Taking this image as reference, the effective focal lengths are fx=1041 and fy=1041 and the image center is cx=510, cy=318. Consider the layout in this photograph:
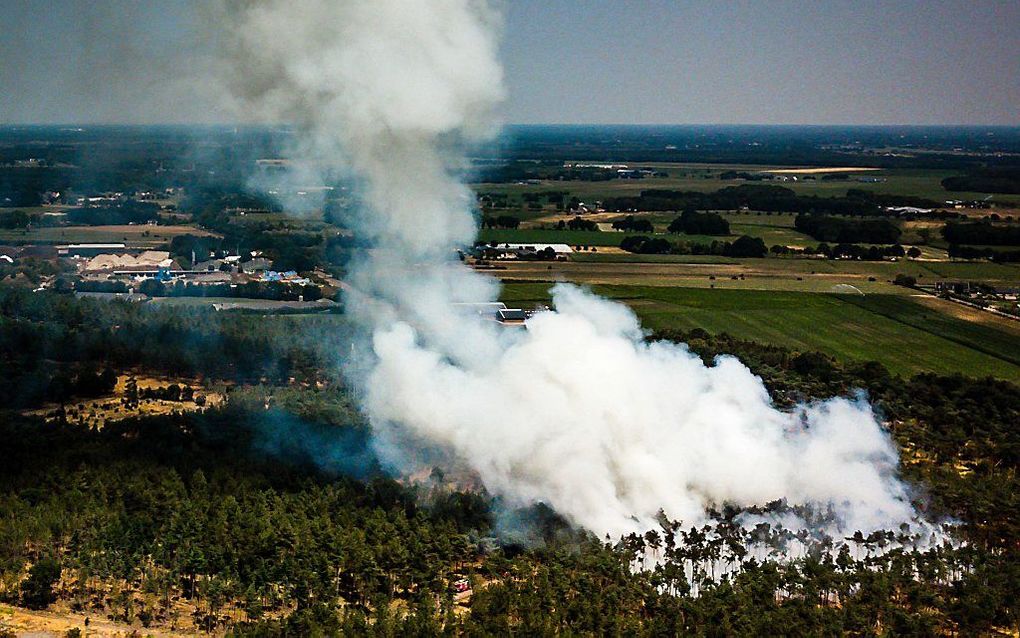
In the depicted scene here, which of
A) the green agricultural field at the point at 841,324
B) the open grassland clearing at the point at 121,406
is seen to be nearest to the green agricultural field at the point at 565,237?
the green agricultural field at the point at 841,324

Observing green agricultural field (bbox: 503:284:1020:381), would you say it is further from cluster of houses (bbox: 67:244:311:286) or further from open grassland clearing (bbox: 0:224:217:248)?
open grassland clearing (bbox: 0:224:217:248)

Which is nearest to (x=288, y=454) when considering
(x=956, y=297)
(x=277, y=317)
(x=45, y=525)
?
(x=45, y=525)

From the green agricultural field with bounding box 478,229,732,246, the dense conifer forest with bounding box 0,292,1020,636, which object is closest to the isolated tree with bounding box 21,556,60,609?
the dense conifer forest with bounding box 0,292,1020,636

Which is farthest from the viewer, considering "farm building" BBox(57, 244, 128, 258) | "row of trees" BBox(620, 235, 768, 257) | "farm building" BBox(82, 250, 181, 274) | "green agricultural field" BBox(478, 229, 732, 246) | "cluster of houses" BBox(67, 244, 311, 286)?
"green agricultural field" BBox(478, 229, 732, 246)

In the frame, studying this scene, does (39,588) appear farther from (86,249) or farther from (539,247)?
(539,247)

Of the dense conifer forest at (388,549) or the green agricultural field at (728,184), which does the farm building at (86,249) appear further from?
the green agricultural field at (728,184)

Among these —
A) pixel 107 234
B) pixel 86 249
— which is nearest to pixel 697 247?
pixel 107 234

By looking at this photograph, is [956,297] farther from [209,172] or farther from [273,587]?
[273,587]
